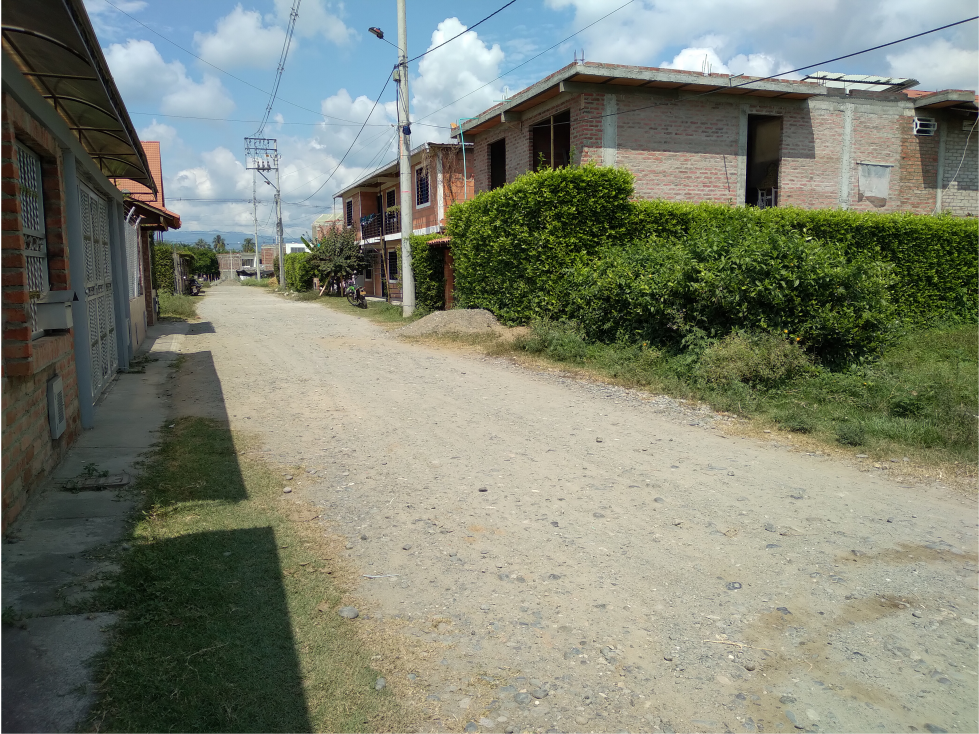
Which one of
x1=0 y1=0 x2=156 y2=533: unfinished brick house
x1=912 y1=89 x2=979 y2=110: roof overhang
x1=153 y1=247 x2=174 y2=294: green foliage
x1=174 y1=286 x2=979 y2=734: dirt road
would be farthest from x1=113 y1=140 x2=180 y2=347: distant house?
x1=912 y1=89 x2=979 y2=110: roof overhang

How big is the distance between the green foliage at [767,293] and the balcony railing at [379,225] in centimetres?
2134

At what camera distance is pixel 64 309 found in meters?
5.75

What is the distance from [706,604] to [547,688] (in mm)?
→ 1172

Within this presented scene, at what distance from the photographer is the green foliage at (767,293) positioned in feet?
29.7

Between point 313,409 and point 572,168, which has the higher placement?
point 572,168

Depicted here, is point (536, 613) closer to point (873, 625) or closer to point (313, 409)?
point (873, 625)

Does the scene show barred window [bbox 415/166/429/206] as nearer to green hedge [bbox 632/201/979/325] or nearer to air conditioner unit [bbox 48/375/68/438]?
green hedge [bbox 632/201/979/325]

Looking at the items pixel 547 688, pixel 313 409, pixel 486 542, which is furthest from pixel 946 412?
pixel 313 409

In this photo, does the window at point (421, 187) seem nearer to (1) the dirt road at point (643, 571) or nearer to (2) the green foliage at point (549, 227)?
(2) the green foliage at point (549, 227)

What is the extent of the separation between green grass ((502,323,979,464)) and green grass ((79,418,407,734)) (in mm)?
5273

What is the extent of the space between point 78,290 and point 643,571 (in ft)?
19.3

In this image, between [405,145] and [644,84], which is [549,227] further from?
[405,145]

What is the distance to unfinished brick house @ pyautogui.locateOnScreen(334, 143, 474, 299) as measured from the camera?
81.6 ft

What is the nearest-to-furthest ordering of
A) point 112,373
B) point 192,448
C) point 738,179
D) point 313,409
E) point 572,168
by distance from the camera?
point 192,448 < point 313,409 < point 112,373 < point 572,168 < point 738,179
